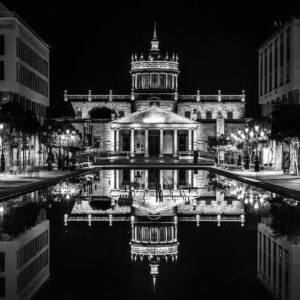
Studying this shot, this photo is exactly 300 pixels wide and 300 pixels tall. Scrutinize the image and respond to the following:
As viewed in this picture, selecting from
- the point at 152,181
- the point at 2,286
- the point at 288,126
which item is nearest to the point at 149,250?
the point at 2,286

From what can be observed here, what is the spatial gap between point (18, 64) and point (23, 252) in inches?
2215

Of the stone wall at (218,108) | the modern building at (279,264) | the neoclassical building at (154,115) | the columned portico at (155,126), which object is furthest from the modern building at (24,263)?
the stone wall at (218,108)

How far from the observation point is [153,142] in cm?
13162

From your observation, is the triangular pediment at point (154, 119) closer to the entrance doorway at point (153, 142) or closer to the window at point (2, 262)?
the entrance doorway at point (153, 142)

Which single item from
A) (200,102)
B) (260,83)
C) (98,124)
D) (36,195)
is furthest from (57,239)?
(200,102)

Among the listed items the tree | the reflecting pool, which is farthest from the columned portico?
the reflecting pool

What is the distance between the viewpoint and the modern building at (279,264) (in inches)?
448

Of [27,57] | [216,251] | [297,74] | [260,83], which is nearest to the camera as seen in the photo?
[216,251]

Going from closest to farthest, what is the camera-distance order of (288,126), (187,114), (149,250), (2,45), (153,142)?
(149,250) < (288,126) < (2,45) < (153,142) < (187,114)

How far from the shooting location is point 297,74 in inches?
2520

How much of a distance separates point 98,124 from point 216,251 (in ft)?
381

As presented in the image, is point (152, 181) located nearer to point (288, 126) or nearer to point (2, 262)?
point (288, 126)

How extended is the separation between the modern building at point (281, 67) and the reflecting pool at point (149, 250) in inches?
1532

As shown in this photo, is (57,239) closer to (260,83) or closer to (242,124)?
(260,83)
